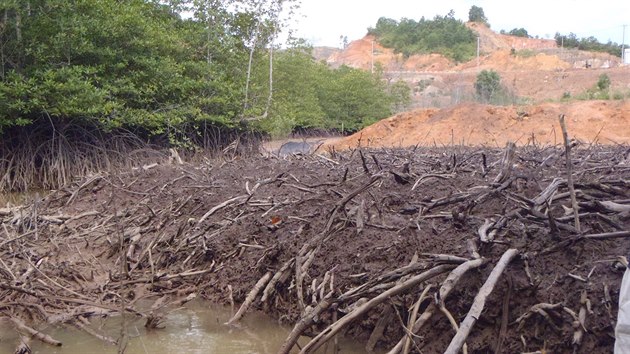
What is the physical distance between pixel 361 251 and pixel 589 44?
7963cm

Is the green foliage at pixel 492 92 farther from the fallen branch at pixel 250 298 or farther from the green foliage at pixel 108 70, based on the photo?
the fallen branch at pixel 250 298

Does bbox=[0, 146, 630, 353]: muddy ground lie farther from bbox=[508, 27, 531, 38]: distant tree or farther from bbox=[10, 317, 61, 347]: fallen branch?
bbox=[508, 27, 531, 38]: distant tree

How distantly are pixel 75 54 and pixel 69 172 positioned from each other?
2736 mm

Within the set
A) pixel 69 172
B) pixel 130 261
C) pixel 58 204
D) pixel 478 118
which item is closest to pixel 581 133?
pixel 478 118

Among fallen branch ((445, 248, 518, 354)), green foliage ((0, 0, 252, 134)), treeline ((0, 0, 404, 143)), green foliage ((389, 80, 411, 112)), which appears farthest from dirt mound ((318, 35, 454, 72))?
fallen branch ((445, 248, 518, 354))

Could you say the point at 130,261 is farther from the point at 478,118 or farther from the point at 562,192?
the point at 478,118

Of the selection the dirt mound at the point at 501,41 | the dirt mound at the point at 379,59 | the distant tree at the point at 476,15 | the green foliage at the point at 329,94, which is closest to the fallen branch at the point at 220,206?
the green foliage at the point at 329,94

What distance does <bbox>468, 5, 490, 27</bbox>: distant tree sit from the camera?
9081 cm

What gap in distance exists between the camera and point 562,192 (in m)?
4.54

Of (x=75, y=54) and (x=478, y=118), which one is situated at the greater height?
(x=75, y=54)

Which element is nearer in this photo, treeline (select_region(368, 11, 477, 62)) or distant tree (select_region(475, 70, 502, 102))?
distant tree (select_region(475, 70, 502, 102))

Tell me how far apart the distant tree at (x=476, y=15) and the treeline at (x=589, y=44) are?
11.2 metres

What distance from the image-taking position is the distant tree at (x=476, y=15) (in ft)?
298

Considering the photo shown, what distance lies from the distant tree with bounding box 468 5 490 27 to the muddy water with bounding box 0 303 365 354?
9069cm
